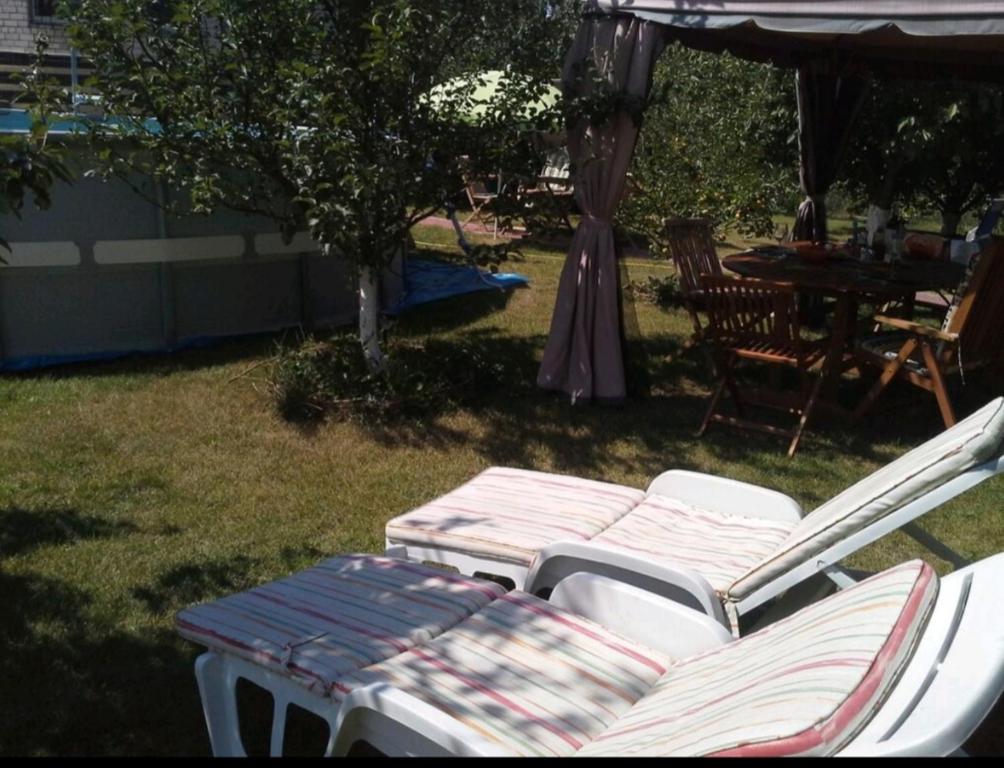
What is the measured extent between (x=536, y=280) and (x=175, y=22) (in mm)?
5552

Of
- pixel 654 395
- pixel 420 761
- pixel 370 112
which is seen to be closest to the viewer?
pixel 420 761

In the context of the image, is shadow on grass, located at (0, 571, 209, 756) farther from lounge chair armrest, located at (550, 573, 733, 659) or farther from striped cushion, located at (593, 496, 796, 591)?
striped cushion, located at (593, 496, 796, 591)

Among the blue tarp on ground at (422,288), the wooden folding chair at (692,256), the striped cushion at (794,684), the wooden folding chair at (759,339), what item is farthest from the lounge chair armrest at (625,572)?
the blue tarp on ground at (422,288)

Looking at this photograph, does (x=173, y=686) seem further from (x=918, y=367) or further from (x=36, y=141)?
(x=918, y=367)

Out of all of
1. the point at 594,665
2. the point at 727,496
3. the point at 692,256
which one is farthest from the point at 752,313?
the point at 594,665

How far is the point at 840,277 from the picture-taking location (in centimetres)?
604

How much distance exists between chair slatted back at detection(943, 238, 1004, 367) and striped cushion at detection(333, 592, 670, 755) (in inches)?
142

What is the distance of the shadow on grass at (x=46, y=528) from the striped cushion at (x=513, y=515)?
1.47 meters

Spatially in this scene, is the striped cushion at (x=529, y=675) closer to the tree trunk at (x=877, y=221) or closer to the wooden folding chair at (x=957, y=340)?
the wooden folding chair at (x=957, y=340)

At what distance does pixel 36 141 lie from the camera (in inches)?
129

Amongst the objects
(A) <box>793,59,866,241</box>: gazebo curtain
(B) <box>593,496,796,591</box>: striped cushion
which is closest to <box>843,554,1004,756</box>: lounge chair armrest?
(B) <box>593,496,796,591</box>: striped cushion

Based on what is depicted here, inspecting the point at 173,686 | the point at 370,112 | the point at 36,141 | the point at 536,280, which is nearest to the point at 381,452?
the point at 370,112

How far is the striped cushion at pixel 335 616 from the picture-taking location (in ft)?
8.84

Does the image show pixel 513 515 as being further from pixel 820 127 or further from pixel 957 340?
pixel 820 127
